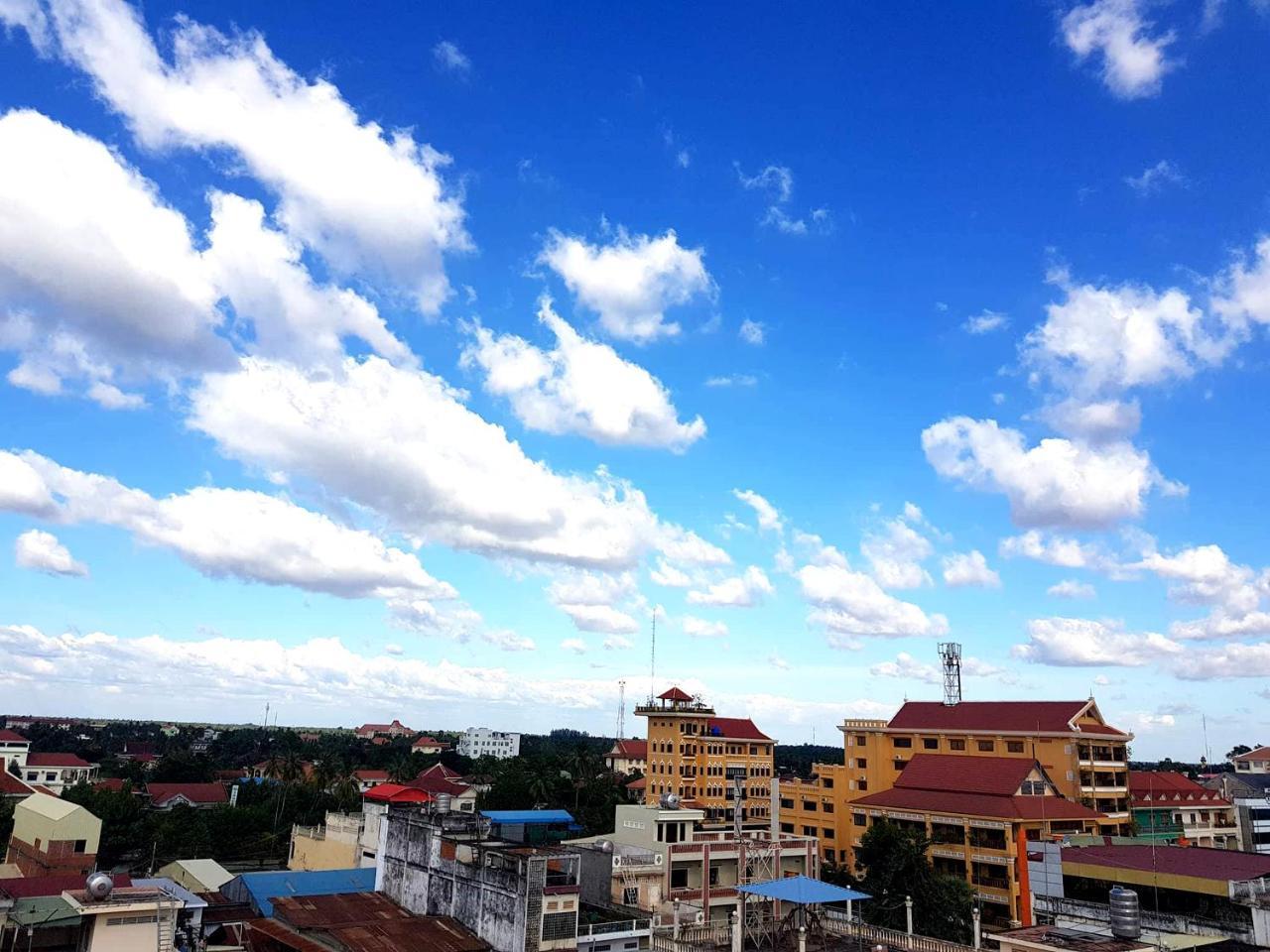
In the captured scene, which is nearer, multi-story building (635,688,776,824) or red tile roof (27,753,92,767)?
multi-story building (635,688,776,824)

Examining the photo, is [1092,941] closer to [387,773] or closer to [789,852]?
[789,852]

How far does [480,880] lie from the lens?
141ft

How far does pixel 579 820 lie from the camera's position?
9356 centimetres

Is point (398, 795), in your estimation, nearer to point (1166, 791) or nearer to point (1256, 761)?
point (1166, 791)

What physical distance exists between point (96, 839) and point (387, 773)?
284 feet

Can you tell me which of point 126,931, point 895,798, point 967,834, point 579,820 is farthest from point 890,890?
point 579,820

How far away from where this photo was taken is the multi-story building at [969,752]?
7475cm

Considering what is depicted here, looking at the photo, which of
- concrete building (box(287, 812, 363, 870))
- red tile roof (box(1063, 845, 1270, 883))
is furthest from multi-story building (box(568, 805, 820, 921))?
concrete building (box(287, 812, 363, 870))

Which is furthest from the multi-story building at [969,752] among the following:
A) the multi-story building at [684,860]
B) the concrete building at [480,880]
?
the concrete building at [480,880]

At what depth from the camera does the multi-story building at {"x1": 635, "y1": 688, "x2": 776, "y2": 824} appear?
10638cm

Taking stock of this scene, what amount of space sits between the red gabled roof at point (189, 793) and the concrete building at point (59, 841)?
61.1 meters

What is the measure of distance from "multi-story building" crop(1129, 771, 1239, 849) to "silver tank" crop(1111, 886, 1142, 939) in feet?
185

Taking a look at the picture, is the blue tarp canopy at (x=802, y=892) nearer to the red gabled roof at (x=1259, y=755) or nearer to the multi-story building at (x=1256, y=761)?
the multi-story building at (x=1256, y=761)

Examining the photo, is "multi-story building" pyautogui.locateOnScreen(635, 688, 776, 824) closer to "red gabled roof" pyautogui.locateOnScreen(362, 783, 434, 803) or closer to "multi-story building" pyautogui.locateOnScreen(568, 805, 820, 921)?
"red gabled roof" pyautogui.locateOnScreen(362, 783, 434, 803)
